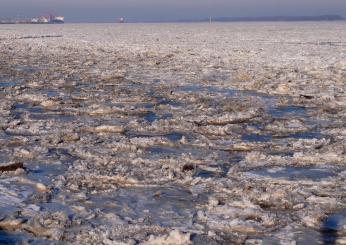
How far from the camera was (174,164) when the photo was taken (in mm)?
3826

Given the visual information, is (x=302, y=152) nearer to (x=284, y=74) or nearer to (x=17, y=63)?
(x=284, y=74)

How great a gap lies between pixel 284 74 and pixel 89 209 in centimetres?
696

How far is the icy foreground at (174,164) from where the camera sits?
269cm

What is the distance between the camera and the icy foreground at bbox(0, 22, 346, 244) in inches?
106

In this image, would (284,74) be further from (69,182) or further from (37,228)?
(37,228)

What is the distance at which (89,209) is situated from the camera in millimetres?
2930

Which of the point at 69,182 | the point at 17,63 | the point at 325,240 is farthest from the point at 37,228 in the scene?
the point at 17,63

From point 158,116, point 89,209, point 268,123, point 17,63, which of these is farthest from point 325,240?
point 17,63

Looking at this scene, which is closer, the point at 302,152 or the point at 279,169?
the point at 279,169

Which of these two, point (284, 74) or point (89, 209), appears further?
point (284, 74)

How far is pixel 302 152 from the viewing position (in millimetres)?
4125

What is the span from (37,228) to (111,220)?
389 mm

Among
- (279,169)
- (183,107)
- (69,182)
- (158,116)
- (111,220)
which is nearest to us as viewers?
(111,220)

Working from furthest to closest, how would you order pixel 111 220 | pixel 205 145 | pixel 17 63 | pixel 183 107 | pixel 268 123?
1. pixel 17 63
2. pixel 183 107
3. pixel 268 123
4. pixel 205 145
5. pixel 111 220
